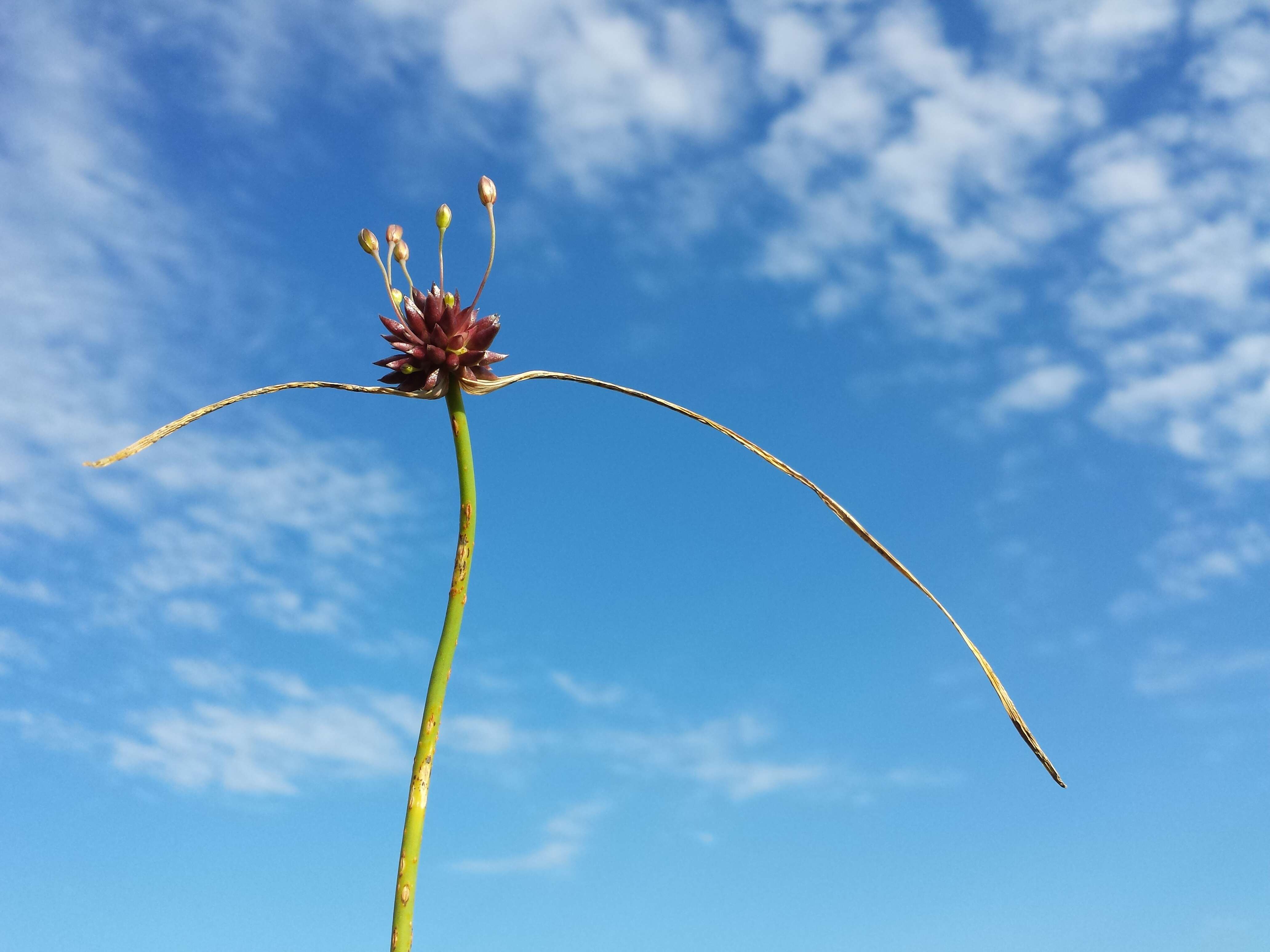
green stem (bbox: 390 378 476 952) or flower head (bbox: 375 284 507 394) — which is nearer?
green stem (bbox: 390 378 476 952)

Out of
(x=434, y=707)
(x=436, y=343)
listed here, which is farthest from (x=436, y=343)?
(x=434, y=707)

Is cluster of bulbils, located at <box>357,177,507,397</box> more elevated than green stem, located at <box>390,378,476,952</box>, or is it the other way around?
cluster of bulbils, located at <box>357,177,507,397</box>

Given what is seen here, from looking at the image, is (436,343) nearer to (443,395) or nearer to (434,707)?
(443,395)

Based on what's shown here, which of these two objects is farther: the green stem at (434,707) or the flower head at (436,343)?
the flower head at (436,343)

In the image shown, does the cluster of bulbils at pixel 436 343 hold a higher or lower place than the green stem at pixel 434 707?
higher

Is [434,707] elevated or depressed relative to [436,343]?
→ depressed
